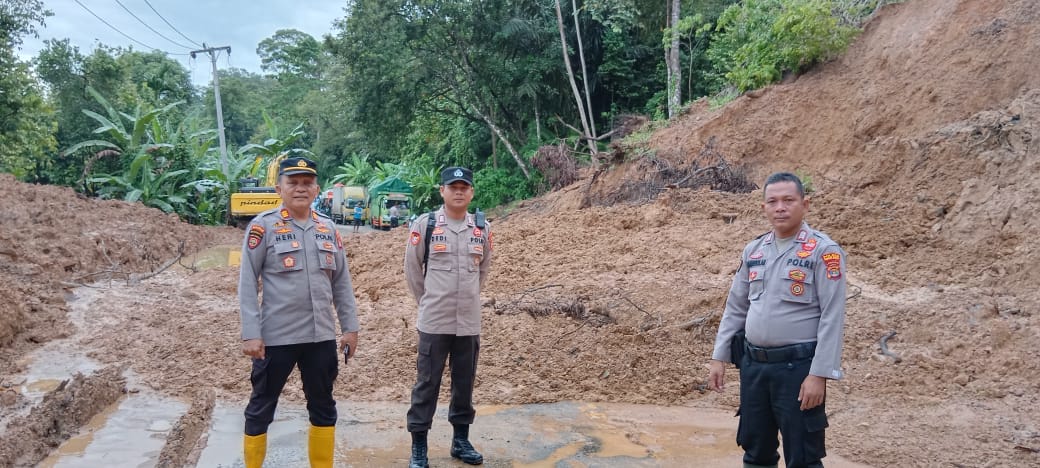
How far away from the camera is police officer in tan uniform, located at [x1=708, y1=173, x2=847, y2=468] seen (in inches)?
114

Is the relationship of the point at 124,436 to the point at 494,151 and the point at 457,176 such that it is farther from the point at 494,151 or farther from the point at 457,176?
the point at 494,151

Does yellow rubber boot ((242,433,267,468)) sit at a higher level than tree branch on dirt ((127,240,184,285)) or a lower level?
lower

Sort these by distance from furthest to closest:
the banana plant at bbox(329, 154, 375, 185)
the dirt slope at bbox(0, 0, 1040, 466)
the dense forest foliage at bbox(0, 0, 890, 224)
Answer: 1. the banana plant at bbox(329, 154, 375, 185)
2. the dense forest foliage at bbox(0, 0, 890, 224)
3. the dirt slope at bbox(0, 0, 1040, 466)

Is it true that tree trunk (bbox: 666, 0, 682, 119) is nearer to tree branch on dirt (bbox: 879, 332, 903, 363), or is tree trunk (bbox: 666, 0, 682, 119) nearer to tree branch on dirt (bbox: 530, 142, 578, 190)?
tree branch on dirt (bbox: 530, 142, 578, 190)

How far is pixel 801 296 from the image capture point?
9.91 ft

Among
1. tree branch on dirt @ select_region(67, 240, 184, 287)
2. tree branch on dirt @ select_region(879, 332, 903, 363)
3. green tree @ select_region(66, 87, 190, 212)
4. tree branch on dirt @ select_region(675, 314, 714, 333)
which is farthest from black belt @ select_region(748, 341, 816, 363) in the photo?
green tree @ select_region(66, 87, 190, 212)

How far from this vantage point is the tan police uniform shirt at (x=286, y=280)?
3.52m

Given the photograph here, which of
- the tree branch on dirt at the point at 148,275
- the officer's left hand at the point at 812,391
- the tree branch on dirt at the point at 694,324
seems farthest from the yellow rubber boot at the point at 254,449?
the tree branch on dirt at the point at 148,275

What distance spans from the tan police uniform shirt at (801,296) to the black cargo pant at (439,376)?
1.58 metres

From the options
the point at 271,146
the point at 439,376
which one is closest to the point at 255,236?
the point at 439,376

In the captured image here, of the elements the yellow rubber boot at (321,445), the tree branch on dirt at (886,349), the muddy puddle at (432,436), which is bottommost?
the muddy puddle at (432,436)

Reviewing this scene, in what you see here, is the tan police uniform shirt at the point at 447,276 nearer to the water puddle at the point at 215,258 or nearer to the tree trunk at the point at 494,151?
the water puddle at the point at 215,258

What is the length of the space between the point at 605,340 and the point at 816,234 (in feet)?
11.2

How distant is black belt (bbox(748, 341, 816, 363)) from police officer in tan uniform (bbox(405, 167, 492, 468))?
62.5 inches
